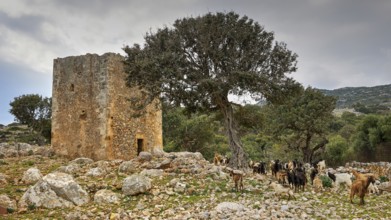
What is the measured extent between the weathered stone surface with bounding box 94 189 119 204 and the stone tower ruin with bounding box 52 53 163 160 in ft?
31.4

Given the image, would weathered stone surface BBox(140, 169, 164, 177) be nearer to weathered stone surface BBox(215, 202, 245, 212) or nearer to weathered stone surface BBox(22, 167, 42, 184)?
weathered stone surface BBox(22, 167, 42, 184)

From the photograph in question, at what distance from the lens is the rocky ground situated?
10875 mm

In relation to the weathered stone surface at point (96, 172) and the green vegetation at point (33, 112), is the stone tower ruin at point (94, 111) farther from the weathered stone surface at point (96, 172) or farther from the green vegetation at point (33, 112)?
the green vegetation at point (33, 112)

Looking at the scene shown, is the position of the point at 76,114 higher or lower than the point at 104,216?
higher

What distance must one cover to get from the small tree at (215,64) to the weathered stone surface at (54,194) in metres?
6.76

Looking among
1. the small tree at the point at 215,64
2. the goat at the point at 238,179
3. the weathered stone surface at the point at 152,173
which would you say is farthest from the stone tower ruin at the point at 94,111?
the goat at the point at 238,179

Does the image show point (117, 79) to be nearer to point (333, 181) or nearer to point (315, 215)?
point (333, 181)

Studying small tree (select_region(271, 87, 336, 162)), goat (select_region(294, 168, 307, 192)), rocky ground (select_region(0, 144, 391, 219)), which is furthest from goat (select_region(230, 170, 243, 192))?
small tree (select_region(271, 87, 336, 162))

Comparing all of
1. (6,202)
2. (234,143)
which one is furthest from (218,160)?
(6,202)

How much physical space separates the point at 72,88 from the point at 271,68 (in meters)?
13.1

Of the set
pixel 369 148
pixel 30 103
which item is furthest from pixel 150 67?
pixel 30 103

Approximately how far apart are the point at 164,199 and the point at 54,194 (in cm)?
360

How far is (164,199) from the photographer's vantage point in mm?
12555

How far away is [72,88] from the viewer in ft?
79.3
